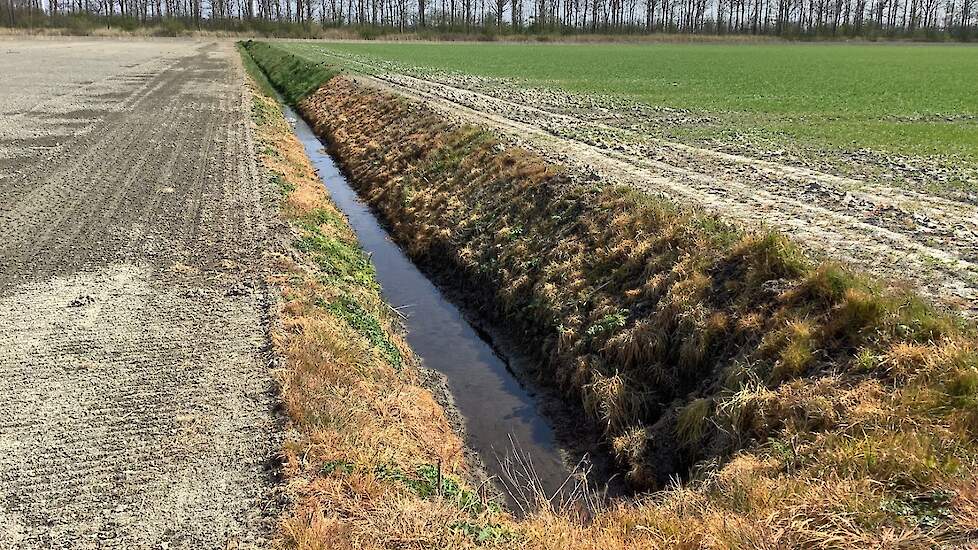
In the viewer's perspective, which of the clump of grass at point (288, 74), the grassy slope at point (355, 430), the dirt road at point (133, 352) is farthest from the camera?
the clump of grass at point (288, 74)

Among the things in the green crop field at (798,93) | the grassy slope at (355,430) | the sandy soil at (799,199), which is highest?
the green crop field at (798,93)

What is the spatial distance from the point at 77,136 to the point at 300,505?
2180 centimetres

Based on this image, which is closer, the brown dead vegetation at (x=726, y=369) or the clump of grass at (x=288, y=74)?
the brown dead vegetation at (x=726, y=369)

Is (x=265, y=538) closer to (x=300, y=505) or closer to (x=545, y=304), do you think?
(x=300, y=505)

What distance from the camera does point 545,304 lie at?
39.1 ft

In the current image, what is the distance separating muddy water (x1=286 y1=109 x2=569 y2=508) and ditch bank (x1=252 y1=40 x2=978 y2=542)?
570 mm

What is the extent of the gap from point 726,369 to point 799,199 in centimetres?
640

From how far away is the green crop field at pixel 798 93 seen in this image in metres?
21.6

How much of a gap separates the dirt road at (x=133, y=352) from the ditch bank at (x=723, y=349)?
14.3 feet

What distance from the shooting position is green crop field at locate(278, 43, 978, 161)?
2156 centimetres

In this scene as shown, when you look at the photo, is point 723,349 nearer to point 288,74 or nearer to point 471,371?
point 471,371

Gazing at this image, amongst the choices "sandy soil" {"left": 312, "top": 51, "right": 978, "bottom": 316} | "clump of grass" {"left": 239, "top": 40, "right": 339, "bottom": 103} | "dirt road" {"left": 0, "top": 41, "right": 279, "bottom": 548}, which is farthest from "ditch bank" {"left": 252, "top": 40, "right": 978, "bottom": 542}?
"clump of grass" {"left": 239, "top": 40, "right": 339, "bottom": 103}

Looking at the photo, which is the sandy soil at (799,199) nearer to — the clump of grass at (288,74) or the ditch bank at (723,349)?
the ditch bank at (723,349)

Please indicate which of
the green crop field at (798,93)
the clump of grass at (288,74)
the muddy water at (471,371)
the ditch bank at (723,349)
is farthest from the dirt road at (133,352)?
the clump of grass at (288,74)
